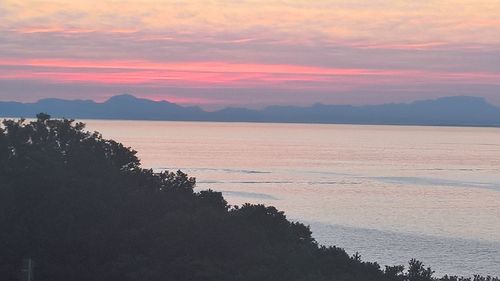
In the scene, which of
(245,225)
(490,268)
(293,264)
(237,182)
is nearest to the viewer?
(293,264)

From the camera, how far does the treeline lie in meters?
26.3

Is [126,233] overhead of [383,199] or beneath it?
overhead

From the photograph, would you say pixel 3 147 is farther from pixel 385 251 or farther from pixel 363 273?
pixel 385 251

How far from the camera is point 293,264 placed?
2639cm

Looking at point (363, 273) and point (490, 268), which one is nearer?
point (363, 273)

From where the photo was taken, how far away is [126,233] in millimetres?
29625

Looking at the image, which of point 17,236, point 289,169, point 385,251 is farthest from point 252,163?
point 17,236

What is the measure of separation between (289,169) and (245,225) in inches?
3528

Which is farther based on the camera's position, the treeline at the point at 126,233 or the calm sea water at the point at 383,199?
the calm sea water at the point at 383,199

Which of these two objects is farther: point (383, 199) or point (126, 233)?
point (383, 199)

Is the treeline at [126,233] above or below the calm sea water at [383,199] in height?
above

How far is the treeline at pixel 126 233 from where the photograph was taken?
86.3 ft

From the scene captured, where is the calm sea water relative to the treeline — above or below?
below

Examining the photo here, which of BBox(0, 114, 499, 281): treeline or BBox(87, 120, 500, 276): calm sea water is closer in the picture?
BBox(0, 114, 499, 281): treeline
